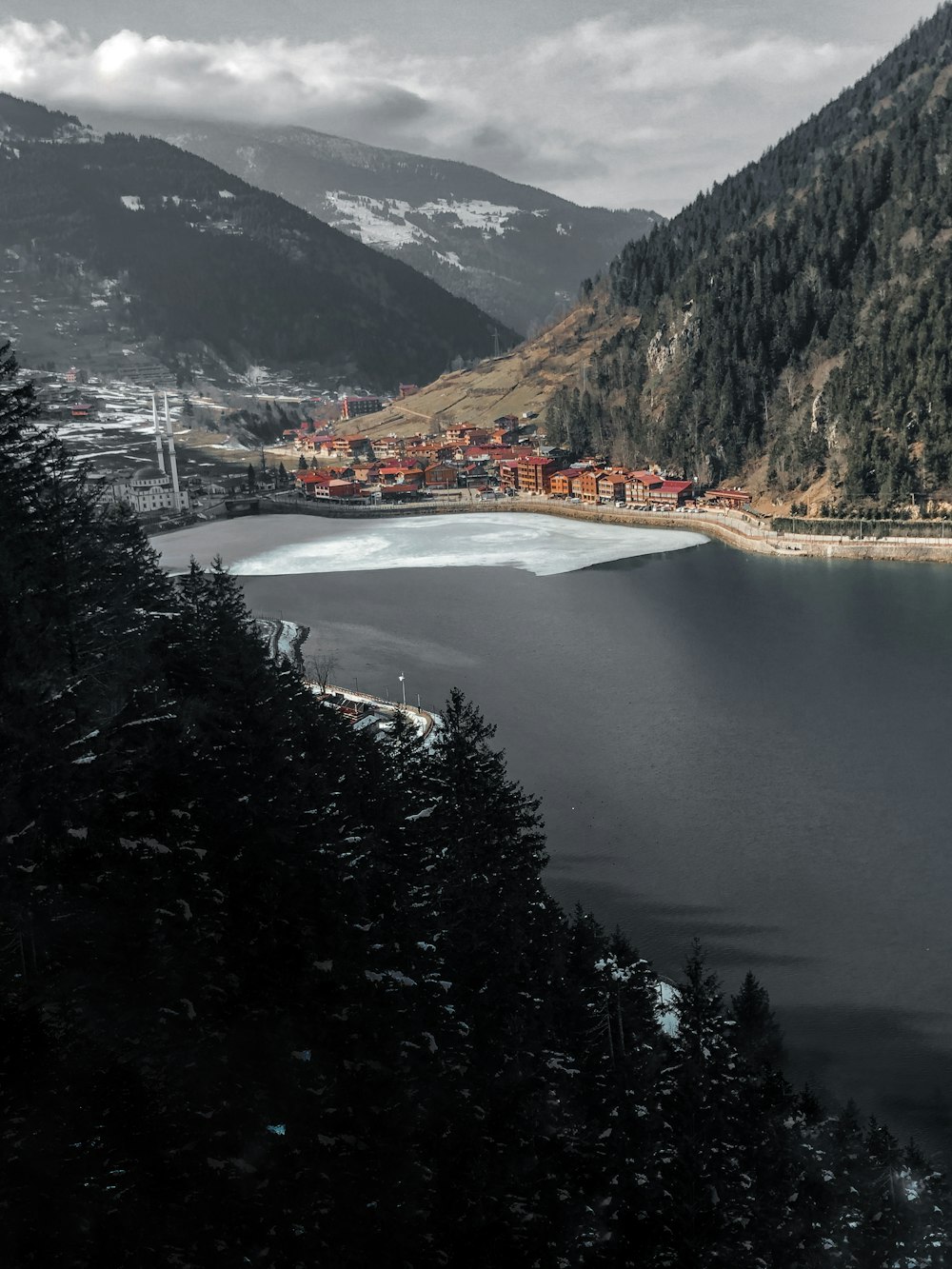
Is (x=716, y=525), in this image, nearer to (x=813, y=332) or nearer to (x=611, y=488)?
(x=611, y=488)

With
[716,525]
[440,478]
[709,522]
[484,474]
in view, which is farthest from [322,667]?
[484,474]

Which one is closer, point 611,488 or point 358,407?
point 611,488

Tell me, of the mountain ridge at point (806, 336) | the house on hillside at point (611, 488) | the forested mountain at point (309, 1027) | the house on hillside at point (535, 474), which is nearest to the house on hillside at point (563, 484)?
the house on hillside at point (535, 474)

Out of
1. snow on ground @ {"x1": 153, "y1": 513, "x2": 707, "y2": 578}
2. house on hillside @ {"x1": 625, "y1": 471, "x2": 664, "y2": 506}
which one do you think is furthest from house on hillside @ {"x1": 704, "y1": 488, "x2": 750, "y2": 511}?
snow on ground @ {"x1": 153, "y1": 513, "x2": 707, "y2": 578}

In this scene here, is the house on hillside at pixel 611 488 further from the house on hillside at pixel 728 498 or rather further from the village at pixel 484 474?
the house on hillside at pixel 728 498

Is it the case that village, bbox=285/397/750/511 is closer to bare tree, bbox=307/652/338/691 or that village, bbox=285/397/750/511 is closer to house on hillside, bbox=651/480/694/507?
house on hillside, bbox=651/480/694/507

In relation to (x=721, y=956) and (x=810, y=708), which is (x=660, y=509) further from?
(x=721, y=956)
